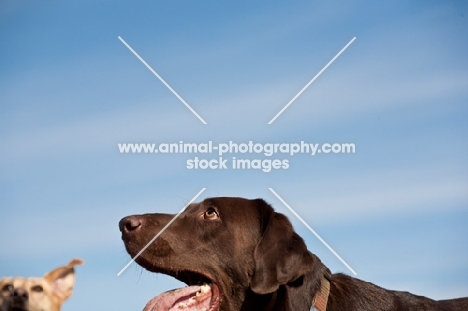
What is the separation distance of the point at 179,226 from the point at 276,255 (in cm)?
84

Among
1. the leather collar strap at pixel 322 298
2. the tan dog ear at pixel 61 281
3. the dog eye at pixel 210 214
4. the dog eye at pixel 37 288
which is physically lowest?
the dog eye at pixel 37 288

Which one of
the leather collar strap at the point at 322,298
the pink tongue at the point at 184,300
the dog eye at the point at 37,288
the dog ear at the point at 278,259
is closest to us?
the dog ear at the point at 278,259

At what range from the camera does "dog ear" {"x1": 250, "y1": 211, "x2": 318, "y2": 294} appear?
565cm

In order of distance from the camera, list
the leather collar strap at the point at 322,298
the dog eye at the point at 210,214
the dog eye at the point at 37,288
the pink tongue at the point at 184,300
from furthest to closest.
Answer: the dog eye at the point at 37,288 → the dog eye at the point at 210,214 → the pink tongue at the point at 184,300 → the leather collar strap at the point at 322,298

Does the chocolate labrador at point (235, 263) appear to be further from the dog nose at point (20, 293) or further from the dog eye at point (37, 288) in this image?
the dog eye at point (37, 288)

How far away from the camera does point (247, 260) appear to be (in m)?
5.96

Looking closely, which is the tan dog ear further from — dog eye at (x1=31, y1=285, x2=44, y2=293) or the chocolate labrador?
the chocolate labrador

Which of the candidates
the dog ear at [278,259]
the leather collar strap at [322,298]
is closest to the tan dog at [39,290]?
the dog ear at [278,259]

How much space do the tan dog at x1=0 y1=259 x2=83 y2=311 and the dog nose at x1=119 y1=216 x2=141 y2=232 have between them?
2.51m

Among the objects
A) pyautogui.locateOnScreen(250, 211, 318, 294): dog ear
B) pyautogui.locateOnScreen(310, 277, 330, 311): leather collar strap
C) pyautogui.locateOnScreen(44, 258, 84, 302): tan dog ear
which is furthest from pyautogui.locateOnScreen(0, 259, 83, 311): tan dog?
pyautogui.locateOnScreen(310, 277, 330, 311): leather collar strap

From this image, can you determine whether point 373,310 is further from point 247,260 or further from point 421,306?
point 247,260

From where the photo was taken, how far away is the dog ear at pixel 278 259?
222 inches

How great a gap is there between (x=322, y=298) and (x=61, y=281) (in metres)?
4.14

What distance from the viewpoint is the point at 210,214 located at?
6.13 meters
